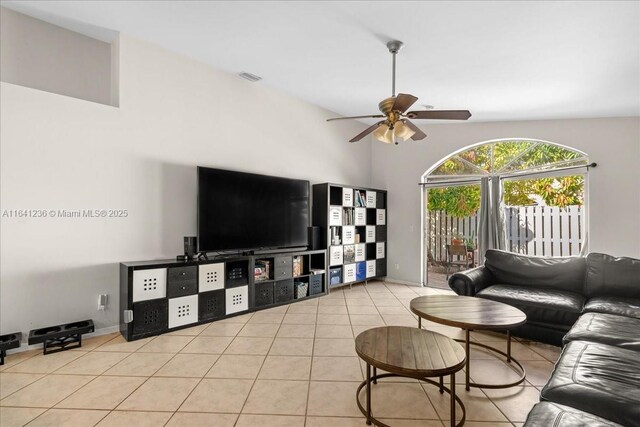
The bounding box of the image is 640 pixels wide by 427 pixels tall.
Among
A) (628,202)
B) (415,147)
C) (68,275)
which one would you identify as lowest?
(68,275)

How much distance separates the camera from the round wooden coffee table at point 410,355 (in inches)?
63.7

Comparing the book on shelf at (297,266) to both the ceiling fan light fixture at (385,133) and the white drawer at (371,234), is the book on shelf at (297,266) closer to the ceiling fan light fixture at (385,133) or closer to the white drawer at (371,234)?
the white drawer at (371,234)

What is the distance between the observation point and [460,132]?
542cm

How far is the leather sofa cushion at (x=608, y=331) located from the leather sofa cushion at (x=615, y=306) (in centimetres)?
19

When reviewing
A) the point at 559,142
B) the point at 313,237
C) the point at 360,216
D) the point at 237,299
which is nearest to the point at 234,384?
the point at 237,299

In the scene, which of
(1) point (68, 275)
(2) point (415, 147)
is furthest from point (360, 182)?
(1) point (68, 275)

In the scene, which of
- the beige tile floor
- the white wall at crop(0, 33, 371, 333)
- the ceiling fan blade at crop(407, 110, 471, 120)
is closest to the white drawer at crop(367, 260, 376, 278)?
the beige tile floor

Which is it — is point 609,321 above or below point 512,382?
above

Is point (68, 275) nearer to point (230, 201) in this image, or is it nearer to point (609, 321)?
point (230, 201)

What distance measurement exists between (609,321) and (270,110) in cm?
435

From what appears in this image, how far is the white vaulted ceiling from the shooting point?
263 centimetres

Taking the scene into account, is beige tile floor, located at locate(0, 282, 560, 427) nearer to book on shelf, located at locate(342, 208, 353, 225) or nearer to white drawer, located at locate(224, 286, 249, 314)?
white drawer, located at locate(224, 286, 249, 314)

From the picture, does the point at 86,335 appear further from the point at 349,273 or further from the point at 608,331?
the point at 608,331

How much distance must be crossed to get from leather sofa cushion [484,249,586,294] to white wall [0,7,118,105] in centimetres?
474
